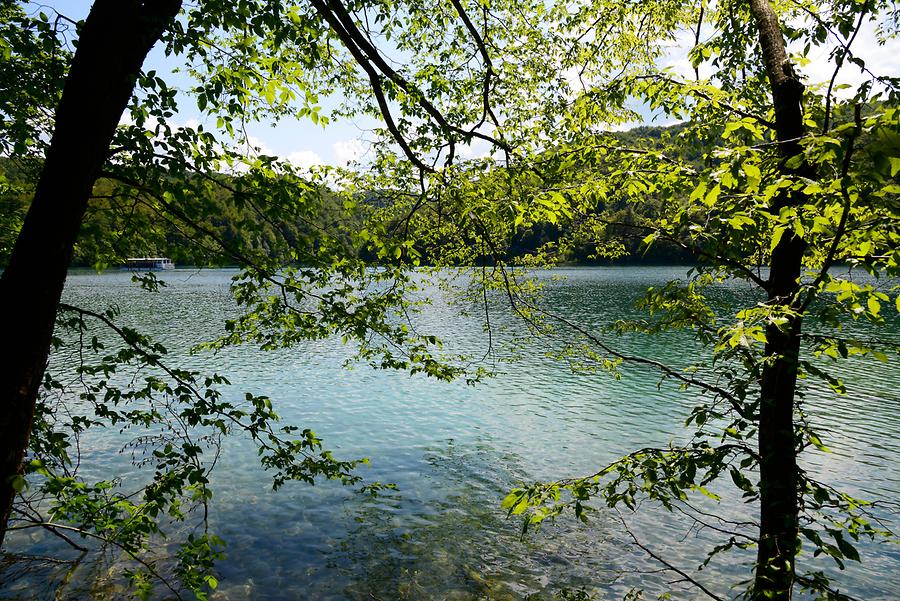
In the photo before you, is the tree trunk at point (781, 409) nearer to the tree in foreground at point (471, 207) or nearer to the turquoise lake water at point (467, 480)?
the tree in foreground at point (471, 207)

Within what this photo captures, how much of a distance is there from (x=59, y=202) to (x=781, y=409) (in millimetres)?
6046

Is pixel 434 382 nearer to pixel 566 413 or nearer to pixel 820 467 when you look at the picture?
pixel 566 413

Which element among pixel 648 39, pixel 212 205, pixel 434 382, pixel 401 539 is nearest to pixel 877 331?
pixel 434 382

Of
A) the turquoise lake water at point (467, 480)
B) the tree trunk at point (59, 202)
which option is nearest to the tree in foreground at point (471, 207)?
the tree trunk at point (59, 202)

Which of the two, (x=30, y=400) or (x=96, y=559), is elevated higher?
(x=30, y=400)

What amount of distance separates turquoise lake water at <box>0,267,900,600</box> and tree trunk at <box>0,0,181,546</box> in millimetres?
7067

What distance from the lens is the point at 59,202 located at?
3578mm

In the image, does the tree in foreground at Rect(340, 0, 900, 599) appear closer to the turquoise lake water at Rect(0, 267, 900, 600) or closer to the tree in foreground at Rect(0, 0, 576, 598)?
the tree in foreground at Rect(0, 0, 576, 598)

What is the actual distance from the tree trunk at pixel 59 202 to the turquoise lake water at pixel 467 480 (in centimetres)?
707

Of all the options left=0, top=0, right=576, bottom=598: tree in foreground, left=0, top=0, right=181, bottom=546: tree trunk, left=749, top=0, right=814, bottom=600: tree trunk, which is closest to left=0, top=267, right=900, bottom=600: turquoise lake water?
left=749, top=0, right=814, bottom=600: tree trunk

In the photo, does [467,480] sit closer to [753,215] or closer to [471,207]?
[471,207]

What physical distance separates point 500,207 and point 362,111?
19.8 feet

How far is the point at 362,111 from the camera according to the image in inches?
422

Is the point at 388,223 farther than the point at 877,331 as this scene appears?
No
